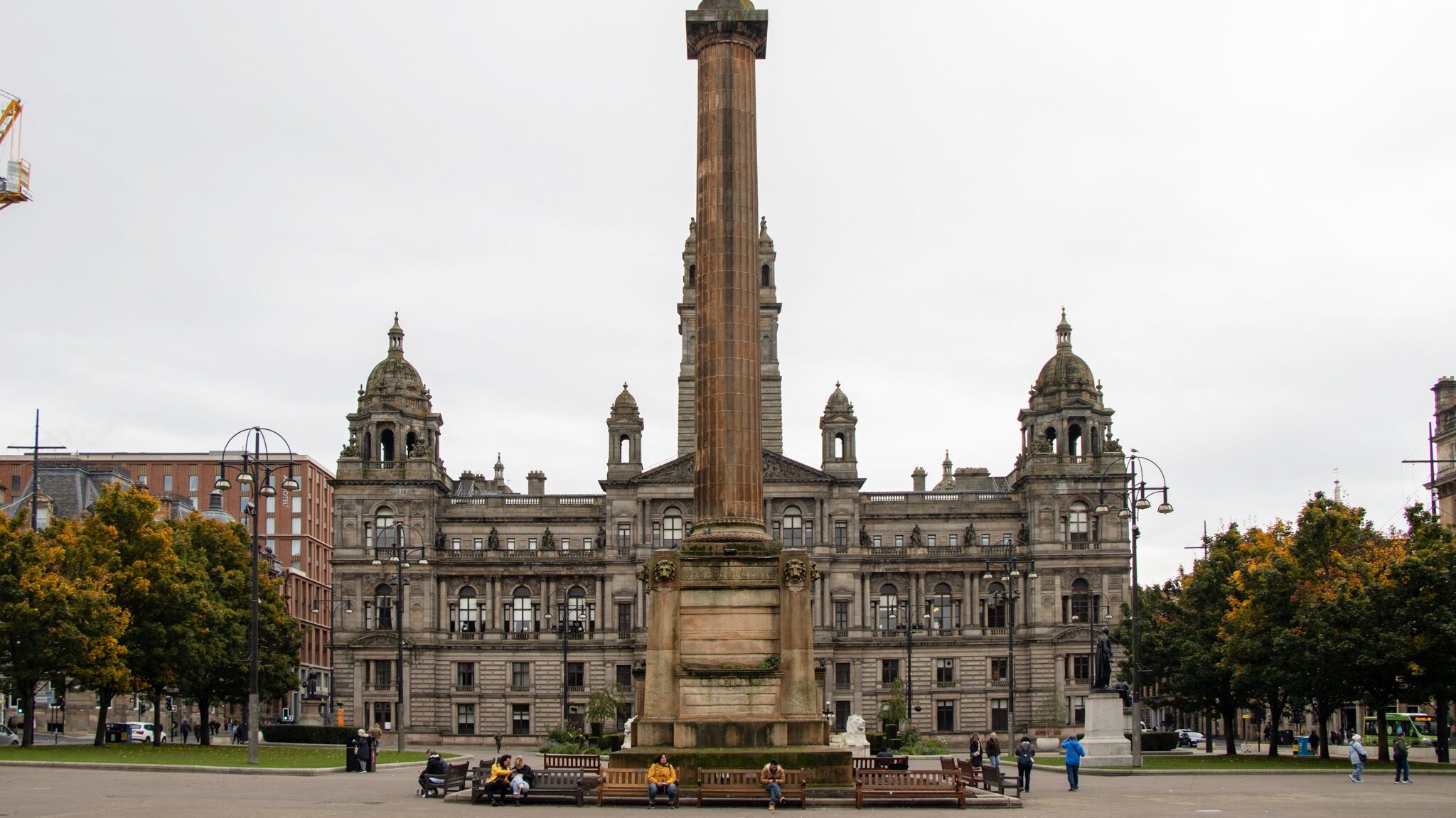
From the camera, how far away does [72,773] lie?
45.0 meters

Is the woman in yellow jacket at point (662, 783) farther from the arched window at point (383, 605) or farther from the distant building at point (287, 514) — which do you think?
the distant building at point (287, 514)

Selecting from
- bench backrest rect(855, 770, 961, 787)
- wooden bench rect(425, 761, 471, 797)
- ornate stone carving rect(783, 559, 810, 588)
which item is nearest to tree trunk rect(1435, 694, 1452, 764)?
bench backrest rect(855, 770, 961, 787)

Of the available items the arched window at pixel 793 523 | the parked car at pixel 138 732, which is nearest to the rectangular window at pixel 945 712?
the arched window at pixel 793 523

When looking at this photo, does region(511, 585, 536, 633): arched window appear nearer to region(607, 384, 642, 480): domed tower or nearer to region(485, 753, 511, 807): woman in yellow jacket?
region(607, 384, 642, 480): domed tower

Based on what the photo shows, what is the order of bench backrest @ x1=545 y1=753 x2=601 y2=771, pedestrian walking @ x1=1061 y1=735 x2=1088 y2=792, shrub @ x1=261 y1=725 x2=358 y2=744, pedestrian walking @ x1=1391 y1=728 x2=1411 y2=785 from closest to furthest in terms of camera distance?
bench backrest @ x1=545 y1=753 x2=601 y2=771 → pedestrian walking @ x1=1061 y1=735 x2=1088 y2=792 → pedestrian walking @ x1=1391 y1=728 x2=1411 y2=785 → shrub @ x1=261 y1=725 x2=358 y2=744

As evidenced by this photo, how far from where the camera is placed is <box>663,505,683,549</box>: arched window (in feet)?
369

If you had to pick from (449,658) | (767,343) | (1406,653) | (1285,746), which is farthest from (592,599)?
(1406,653)

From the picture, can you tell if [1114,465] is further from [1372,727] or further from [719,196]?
[719,196]

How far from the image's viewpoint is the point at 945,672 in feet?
371

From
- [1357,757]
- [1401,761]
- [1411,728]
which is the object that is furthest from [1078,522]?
[1401,761]

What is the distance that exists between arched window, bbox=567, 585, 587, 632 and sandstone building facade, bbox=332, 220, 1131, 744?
132mm

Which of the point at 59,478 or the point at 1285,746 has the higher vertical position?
the point at 59,478

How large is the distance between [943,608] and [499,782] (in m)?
81.4

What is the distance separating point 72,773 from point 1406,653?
45131 mm
